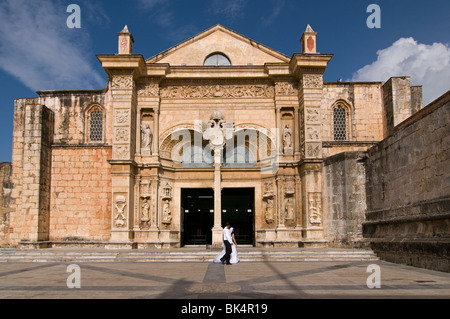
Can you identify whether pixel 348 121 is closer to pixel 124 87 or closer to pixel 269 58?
pixel 269 58

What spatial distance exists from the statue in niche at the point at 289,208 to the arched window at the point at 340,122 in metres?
4.50

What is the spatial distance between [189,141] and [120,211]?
548 centimetres

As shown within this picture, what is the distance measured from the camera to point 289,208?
829 inches

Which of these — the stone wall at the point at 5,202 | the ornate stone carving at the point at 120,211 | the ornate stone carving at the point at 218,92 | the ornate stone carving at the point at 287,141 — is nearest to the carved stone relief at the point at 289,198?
the ornate stone carving at the point at 287,141

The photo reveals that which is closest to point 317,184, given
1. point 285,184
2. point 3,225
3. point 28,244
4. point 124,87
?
point 285,184

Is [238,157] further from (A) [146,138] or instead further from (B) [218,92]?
(A) [146,138]

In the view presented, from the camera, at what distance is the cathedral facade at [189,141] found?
2070 cm

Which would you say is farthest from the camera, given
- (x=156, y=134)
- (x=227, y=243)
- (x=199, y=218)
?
(x=199, y=218)

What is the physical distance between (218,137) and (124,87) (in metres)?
5.36

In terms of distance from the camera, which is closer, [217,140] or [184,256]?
[184,256]

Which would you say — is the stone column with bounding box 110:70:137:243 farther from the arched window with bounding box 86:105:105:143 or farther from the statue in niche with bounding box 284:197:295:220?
the statue in niche with bounding box 284:197:295:220

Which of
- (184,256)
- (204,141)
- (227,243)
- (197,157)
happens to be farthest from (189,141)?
(227,243)

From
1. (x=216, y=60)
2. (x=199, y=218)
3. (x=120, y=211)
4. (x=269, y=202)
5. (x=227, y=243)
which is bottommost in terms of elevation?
(x=227, y=243)
